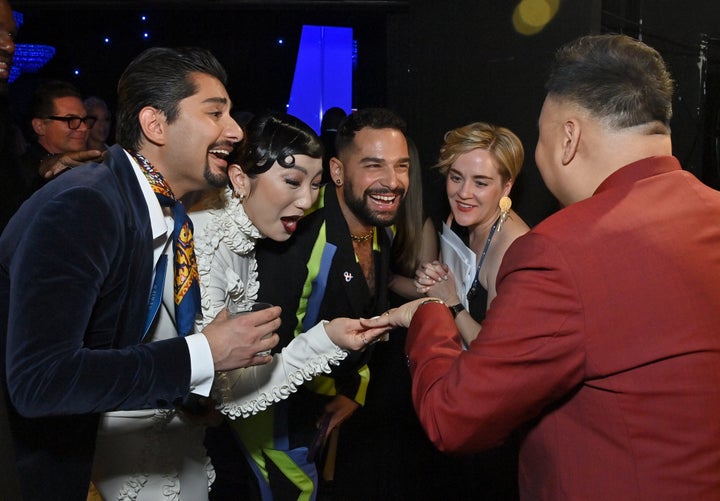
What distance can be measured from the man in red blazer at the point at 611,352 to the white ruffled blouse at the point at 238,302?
97 cm

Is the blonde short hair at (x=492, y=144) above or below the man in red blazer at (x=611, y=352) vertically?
above

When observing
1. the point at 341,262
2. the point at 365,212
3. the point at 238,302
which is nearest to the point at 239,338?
the point at 238,302

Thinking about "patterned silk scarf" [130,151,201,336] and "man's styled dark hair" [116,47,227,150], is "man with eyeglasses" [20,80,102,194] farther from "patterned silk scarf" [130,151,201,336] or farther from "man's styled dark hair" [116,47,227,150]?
"patterned silk scarf" [130,151,201,336]

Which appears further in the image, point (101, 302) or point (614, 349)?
point (101, 302)

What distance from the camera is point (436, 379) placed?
1.45 metres

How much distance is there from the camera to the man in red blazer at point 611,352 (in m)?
1.28

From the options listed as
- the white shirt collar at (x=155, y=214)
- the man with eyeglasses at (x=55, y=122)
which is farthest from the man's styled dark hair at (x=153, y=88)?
the man with eyeglasses at (x=55, y=122)

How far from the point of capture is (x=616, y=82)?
4.77ft

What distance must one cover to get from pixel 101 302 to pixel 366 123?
1.91m

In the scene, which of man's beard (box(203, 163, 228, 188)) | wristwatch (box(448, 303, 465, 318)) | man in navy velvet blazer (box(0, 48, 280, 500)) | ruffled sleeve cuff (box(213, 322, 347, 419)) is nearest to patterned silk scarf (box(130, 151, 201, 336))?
man in navy velvet blazer (box(0, 48, 280, 500))

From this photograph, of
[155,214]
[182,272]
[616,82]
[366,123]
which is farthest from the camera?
[366,123]

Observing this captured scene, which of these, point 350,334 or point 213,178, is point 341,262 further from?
point 213,178

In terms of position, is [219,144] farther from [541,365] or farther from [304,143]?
[541,365]

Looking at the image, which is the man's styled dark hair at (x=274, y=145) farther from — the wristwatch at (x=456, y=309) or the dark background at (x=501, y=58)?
the dark background at (x=501, y=58)
